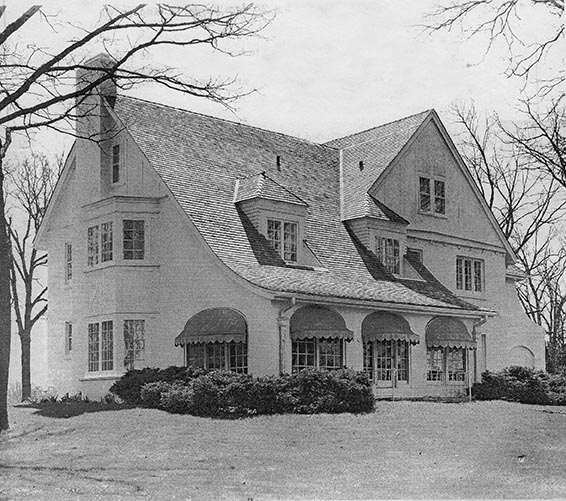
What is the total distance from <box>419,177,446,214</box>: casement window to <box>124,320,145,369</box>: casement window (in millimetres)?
10383

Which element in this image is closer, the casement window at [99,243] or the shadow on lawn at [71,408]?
the shadow on lawn at [71,408]

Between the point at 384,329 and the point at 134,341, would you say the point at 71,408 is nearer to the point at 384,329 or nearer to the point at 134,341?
the point at 134,341

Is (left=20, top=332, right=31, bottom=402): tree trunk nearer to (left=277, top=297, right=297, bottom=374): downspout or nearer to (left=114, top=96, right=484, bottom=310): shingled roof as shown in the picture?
(left=114, top=96, right=484, bottom=310): shingled roof

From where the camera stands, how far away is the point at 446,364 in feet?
90.4

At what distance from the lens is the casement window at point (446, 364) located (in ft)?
89.0

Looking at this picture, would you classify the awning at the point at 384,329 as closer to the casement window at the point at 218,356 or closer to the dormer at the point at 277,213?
the dormer at the point at 277,213

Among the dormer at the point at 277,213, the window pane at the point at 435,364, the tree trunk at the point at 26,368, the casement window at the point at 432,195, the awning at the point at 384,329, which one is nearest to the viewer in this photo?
the awning at the point at 384,329

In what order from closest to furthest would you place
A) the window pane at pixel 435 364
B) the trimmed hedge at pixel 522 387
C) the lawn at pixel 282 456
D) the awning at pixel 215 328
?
the lawn at pixel 282 456, the awning at pixel 215 328, the trimmed hedge at pixel 522 387, the window pane at pixel 435 364

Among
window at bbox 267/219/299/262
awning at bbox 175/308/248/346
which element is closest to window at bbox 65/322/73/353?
awning at bbox 175/308/248/346

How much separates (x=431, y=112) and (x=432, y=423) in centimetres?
1362

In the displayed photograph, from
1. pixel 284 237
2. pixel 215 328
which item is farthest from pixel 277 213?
pixel 215 328

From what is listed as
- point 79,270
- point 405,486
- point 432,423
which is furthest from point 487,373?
point 405,486

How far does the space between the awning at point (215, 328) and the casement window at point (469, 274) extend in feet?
35.8

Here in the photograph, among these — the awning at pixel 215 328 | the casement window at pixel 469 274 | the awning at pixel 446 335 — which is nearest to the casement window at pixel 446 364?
the awning at pixel 446 335
